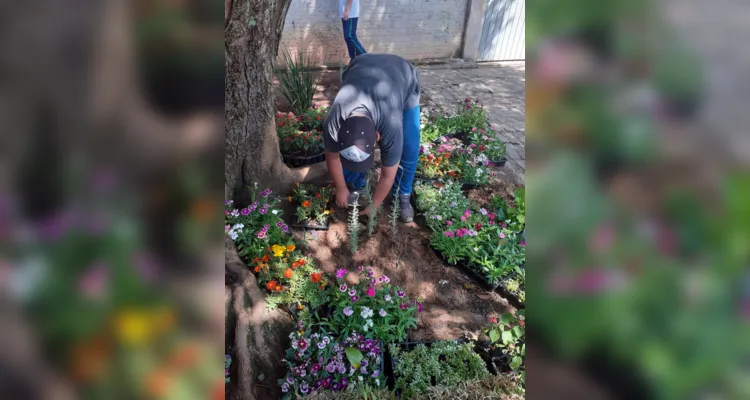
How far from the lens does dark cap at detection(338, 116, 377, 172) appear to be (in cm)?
281

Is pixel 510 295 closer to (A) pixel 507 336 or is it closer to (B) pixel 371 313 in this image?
(A) pixel 507 336

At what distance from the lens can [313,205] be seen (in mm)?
3604

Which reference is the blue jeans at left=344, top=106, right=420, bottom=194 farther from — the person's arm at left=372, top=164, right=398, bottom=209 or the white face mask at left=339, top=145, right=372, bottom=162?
the white face mask at left=339, top=145, right=372, bottom=162

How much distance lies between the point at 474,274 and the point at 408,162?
1.08 metres

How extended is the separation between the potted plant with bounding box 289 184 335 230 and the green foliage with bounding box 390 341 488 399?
135 centimetres

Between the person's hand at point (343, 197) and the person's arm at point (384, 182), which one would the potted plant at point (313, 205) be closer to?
the person's hand at point (343, 197)
